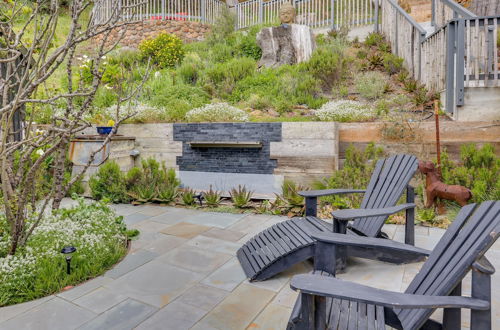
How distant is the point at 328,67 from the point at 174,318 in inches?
251

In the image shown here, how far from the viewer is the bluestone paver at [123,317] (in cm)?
192

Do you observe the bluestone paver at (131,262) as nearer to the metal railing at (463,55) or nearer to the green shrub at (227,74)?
the metal railing at (463,55)

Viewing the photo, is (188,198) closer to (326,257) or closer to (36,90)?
(36,90)

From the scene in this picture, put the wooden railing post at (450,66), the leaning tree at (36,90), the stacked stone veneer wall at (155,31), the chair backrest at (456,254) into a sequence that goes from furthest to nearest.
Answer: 1. the stacked stone veneer wall at (155,31)
2. the wooden railing post at (450,66)
3. the leaning tree at (36,90)
4. the chair backrest at (456,254)

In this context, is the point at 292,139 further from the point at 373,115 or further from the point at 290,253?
the point at 290,253

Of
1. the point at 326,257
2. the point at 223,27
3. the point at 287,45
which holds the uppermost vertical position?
the point at 223,27

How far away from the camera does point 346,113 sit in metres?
5.16

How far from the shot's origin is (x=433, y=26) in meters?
7.94

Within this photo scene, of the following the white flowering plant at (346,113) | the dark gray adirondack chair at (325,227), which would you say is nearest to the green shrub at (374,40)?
the white flowering plant at (346,113)

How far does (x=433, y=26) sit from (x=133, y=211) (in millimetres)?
8054

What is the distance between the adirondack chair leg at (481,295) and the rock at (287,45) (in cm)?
772

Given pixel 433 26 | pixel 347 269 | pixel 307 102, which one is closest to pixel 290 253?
pixel 347 269

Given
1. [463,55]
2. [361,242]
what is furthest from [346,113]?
[361,242]

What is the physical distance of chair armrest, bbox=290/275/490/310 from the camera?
1160mm
